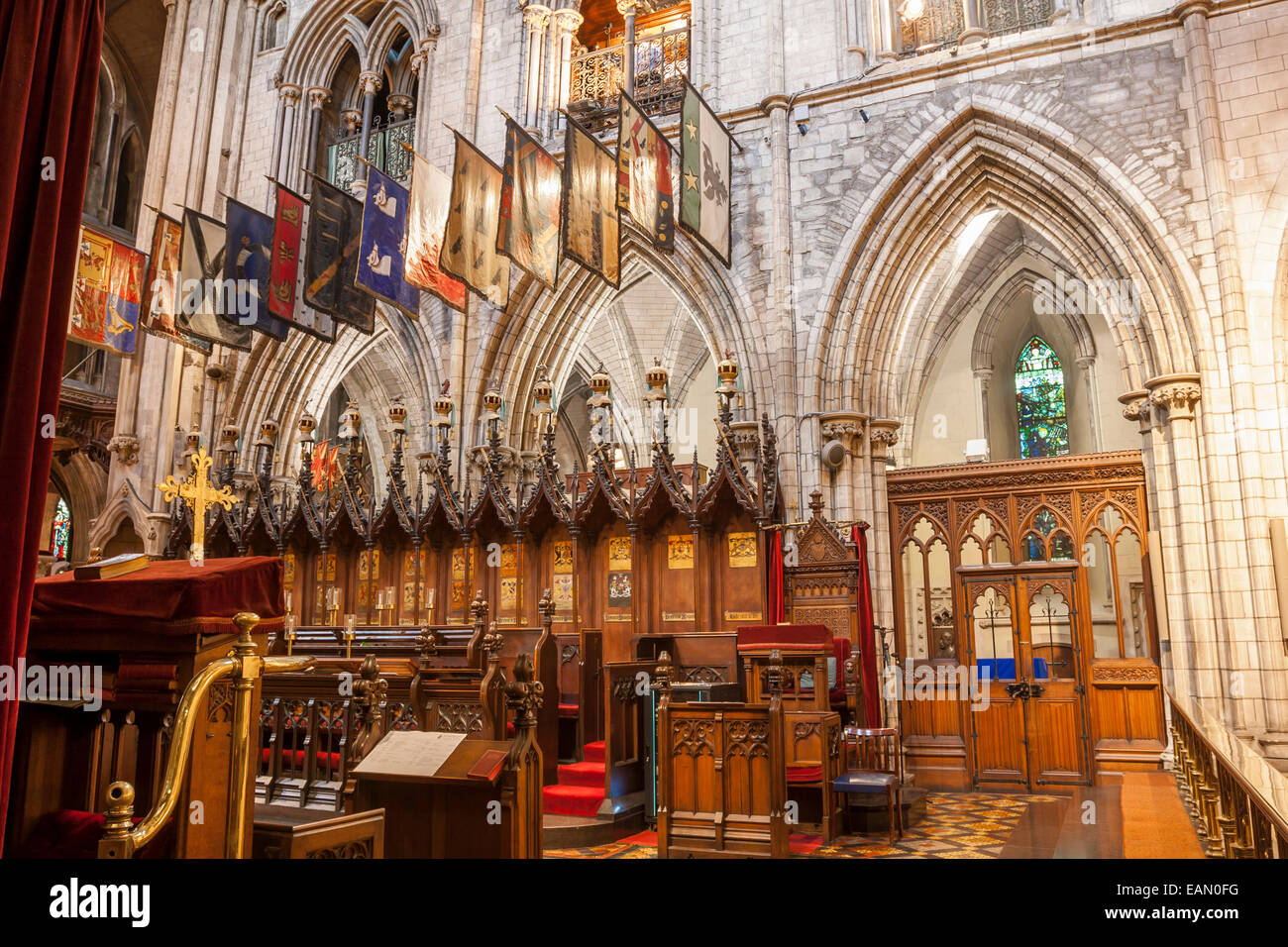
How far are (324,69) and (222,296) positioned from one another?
6385mm

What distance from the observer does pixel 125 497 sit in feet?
45.9

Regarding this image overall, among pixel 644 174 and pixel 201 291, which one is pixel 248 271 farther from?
pixel 644 174

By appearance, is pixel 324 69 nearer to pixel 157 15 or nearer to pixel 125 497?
pixel 157 15

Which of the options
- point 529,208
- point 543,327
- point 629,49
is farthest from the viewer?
point 629,49

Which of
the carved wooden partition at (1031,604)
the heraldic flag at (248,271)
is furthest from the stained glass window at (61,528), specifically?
the carved wooden partition at (1031,604)

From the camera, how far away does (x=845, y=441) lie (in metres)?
10.6

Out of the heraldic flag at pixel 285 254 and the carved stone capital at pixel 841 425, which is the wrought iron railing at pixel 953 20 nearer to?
the carved stone capital at pixel 841 425

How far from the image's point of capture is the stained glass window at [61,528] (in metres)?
15.8

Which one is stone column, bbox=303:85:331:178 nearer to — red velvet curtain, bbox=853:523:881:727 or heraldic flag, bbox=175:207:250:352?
heraldic flag, bbox=175:207:250:352

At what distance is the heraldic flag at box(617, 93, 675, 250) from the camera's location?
9.16 metres

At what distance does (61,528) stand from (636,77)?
12119mm

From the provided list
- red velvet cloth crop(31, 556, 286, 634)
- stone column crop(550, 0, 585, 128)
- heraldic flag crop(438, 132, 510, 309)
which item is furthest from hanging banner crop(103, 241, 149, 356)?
red velvet cloth crop(31, 556, 286, 634)

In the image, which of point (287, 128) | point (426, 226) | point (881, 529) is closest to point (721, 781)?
point (881, 529)

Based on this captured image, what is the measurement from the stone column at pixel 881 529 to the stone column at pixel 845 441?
34 centimetres
